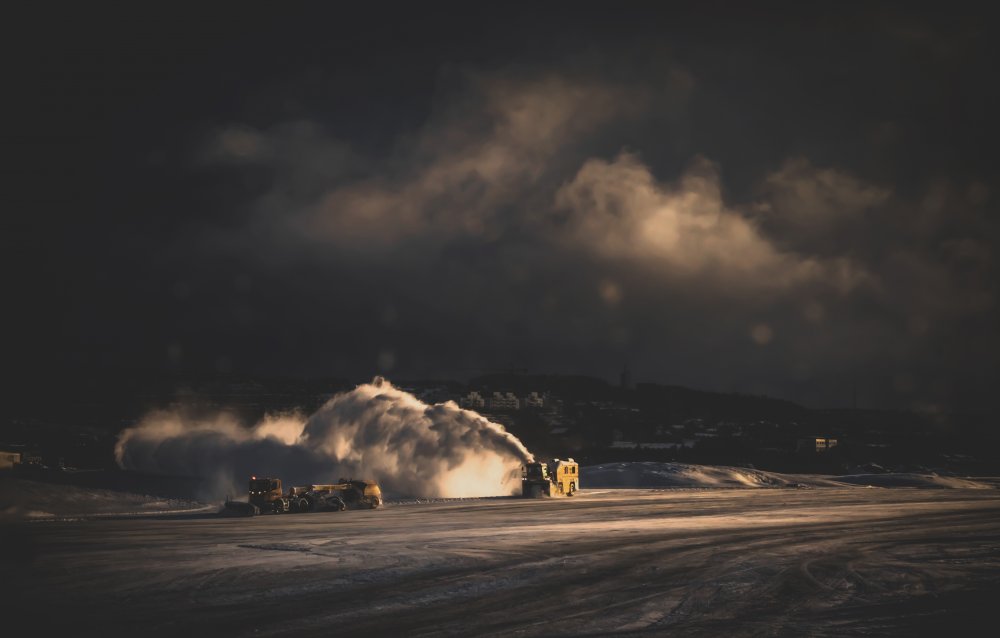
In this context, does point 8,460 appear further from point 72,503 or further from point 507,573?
point 507,573

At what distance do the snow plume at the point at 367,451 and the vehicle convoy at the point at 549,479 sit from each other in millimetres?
5056

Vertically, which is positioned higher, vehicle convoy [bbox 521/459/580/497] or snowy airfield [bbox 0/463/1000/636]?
vehicle convoy [bbox 521/459/580/497]

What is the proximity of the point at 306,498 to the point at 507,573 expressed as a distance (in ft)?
92.9

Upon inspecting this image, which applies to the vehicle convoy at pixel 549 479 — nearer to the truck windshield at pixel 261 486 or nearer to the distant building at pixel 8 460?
the truck windshield at pixel 261 486

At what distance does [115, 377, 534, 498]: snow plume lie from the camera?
67.8 m

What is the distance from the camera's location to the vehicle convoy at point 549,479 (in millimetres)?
66500

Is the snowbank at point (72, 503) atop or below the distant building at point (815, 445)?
below

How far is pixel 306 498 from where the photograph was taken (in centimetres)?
5141

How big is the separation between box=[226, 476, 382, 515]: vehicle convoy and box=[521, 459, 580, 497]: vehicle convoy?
15986mm

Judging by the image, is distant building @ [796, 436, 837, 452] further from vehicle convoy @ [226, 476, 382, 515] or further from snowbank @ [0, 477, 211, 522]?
snowbank @ [0, 477, 211, 522]

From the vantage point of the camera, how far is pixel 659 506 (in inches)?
2170

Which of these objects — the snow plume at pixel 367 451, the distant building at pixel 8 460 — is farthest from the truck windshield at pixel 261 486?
the distant building at pixel 8 460

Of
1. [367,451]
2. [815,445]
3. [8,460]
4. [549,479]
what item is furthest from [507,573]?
[815,445]

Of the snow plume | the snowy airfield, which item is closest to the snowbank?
the snowy airfield
